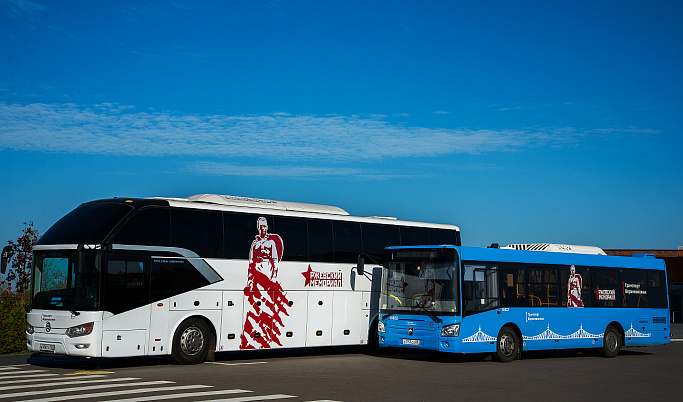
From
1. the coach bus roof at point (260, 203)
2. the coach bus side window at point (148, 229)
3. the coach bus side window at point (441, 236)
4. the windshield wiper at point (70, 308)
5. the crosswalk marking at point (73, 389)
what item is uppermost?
the coach bus roof at point (260, 203)

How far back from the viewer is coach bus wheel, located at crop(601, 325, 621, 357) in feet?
77.0

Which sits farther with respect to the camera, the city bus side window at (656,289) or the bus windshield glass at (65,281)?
the city bus side window at (656,289)

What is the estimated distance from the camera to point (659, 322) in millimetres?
25234

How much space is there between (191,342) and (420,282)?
6.00 metres

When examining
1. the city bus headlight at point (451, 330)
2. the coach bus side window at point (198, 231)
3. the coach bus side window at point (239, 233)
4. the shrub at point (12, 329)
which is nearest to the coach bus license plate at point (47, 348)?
the coach bus side window at point (198, 231)

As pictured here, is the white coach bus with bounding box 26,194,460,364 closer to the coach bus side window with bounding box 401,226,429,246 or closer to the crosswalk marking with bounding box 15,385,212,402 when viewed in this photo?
the coach bus side window with bounding box 401,226,429,246

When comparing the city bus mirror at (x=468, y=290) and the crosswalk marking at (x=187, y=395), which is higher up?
the city bus mirror at (x=468, y=290)

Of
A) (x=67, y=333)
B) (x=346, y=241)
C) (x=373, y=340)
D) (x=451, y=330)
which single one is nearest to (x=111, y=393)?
(x=67, y=333)

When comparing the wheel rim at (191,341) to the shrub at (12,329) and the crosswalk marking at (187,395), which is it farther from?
the shrub at (12,329)

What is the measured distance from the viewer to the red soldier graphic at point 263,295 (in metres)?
19.9

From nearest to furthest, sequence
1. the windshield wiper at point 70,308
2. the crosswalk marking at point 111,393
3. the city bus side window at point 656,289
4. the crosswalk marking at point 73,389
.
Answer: the crosswalk marking at point 111,393
the crosswalk marking at point 73,389
the windshield wiper at point 70,308
the city bus side window at point 656,289

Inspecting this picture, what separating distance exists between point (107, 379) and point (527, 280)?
11.6 meters

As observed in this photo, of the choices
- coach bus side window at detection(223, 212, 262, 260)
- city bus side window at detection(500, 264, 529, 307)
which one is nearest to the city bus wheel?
city bus side window at detection(500, 264, 529, 307)

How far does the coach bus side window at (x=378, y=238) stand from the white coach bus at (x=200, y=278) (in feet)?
0.17
